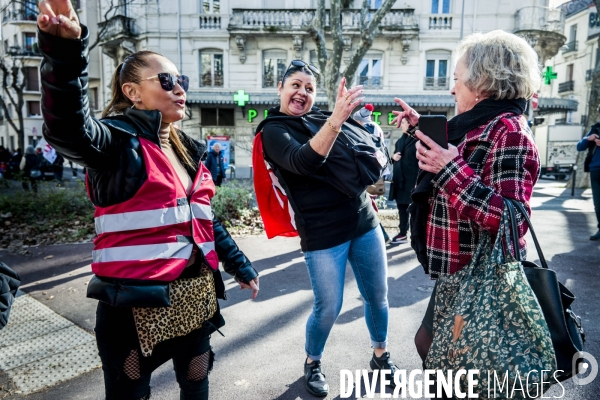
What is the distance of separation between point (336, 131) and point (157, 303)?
3.61 ft

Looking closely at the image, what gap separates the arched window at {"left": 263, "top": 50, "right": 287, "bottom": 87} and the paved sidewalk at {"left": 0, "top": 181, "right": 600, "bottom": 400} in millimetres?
18028

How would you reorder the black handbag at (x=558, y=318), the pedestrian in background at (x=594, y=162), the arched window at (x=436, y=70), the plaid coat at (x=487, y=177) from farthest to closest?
the arched window at (x=436, y=70) → the pedestrian in background at (x=594, y=162) → the plaid coat at (x=487, y=177) → the black handbag at (x=558, y=318)

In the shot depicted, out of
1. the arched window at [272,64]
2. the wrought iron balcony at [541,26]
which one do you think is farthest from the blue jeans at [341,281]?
the wrought iron balcony at [541,26]

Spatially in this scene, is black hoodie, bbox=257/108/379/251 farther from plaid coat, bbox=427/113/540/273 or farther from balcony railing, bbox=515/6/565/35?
balcony railing, bbox=515/6/565/35

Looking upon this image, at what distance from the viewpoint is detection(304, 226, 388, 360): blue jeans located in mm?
2566

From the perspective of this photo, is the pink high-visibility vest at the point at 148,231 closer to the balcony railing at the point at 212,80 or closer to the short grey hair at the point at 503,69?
the short grey hair at the point at 503,69

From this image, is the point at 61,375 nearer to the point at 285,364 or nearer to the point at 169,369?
the point at 169,369

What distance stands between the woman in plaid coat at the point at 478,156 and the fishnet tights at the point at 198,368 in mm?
1034

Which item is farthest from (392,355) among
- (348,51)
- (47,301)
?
(348,51)

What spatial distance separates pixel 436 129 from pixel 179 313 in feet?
4.35

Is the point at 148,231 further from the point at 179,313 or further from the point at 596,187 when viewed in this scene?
the point at 596,187

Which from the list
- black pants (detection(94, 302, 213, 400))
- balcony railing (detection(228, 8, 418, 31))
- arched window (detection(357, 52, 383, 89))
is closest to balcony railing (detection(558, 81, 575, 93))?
balcony railing (detection(228, 8, 418, 31))

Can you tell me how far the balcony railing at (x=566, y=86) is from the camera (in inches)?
1439

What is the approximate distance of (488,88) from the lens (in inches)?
71.2
